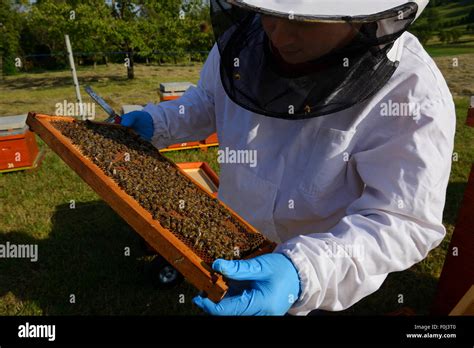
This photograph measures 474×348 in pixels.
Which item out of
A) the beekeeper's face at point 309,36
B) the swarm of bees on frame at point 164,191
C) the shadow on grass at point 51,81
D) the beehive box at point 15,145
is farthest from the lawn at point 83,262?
the shadow on grass at point 51,81

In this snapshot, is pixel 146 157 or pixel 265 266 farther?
pixel 146 157

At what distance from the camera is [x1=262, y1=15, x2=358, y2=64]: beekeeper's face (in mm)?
1332

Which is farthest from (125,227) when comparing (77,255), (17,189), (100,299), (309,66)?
(309,66)

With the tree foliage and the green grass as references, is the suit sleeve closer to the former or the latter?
the tree foliage

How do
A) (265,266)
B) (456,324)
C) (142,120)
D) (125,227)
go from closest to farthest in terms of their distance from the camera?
(265,266), (456,324), (142,120), (125,227)

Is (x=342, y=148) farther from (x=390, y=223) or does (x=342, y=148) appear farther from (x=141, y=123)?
(x=141, y=123)

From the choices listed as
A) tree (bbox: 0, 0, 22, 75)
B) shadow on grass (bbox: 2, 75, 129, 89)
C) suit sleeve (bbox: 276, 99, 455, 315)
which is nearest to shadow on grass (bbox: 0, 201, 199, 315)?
suit sleeve (bbox: 276, 99, 455, 315)

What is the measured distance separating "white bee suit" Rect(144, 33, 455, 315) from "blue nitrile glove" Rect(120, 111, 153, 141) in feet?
2.89

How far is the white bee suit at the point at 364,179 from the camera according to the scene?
1276 millimetres

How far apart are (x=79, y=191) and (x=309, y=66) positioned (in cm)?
461

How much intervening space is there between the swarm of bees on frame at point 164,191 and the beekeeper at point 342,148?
0.21 metres

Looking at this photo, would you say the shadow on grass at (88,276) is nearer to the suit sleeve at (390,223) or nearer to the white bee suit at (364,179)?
the white bee suit at (364,179)

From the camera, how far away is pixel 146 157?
223cm

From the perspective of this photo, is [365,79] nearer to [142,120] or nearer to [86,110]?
[142,120]
